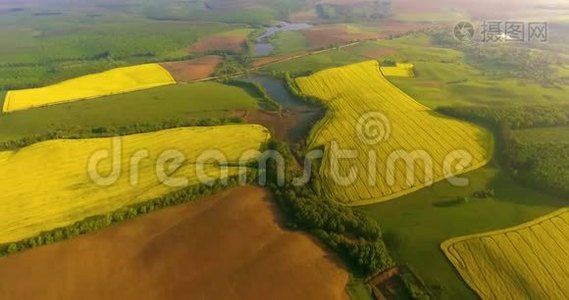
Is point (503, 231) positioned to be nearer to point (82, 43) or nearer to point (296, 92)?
point (296, 92)

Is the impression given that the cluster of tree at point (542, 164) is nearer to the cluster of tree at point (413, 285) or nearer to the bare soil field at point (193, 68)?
the cluster of tree at point (413, 285)

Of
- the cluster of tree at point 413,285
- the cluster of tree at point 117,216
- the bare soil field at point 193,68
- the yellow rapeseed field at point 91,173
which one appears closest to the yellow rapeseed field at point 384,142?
the cluster of tree at point 413,285

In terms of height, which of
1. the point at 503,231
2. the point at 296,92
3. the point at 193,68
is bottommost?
the point at 503,231

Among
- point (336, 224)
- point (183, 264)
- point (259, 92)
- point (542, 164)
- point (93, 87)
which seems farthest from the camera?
point (93, 87)

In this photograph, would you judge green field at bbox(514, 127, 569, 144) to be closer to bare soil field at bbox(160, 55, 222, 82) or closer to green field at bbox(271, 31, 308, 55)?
bare soil field at bbox(160, 55, 222, 82)

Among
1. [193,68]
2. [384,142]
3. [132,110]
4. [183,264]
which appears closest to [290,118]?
[384,142]

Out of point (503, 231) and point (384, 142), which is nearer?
point (503, 231)

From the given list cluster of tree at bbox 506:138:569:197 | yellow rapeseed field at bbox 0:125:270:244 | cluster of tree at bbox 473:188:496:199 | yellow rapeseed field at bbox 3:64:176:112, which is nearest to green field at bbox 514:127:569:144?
cluster of tree at bbox 506:138:569:197
